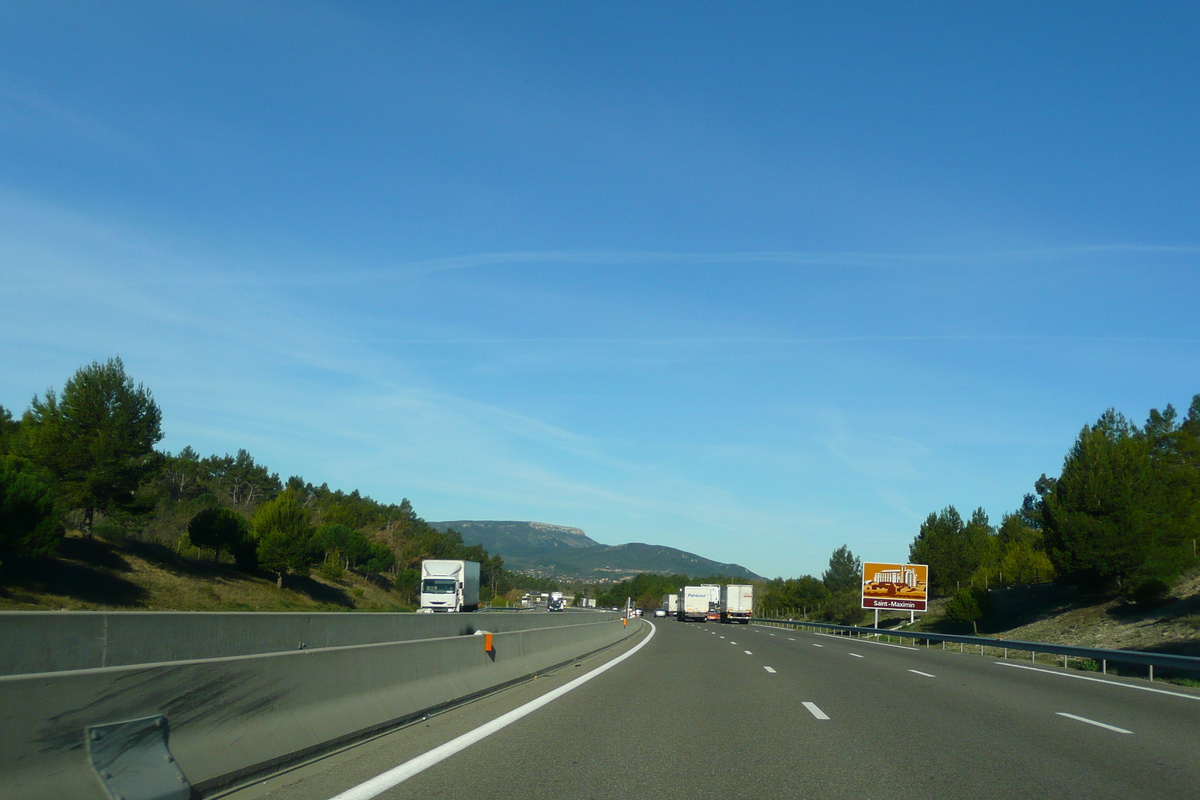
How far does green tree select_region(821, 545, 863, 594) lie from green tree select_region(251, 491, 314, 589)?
432ft

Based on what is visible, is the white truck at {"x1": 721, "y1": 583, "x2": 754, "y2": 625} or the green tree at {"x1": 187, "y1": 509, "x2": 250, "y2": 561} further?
Result: the white truck at {"x1": 721, "y1": 583, "x2": 754, "y2": 625}

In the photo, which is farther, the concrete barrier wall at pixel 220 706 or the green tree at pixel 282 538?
the green tree at pixel 282 538

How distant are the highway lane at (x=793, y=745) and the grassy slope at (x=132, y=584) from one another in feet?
127

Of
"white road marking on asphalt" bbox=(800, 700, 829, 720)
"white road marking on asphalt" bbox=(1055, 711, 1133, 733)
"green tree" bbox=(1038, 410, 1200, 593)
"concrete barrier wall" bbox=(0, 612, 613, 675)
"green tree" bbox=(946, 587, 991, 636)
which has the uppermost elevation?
"green tree" bbox=(1038, 410, 1200, 593)

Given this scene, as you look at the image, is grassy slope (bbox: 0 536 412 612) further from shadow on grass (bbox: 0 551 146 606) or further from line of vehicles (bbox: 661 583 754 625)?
line of vehicles (bbox: 661 583 754 625)

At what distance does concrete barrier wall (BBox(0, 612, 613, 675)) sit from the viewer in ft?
30.4

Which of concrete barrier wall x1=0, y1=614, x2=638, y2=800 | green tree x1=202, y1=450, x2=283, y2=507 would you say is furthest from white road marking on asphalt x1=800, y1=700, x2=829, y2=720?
green tree x1=202, y1=450, x2=283, y2=507

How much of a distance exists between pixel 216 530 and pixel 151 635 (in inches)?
2678

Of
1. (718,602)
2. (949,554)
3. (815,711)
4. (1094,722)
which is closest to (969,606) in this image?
(718,602)

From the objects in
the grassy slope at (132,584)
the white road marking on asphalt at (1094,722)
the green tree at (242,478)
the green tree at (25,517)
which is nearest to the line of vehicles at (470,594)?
the grassy slope at (132,584)

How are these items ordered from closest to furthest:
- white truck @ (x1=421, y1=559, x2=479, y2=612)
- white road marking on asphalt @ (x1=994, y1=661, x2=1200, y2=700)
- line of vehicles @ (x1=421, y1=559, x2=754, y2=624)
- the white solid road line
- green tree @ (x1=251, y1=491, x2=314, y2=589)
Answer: the white solid road line
white road marking on asphalt @ (x1=994, y1=661, x2=1200, y2=700)
white truck @ (x1=421, y1=559, x2=479, y2=612)
line of vehicles @ (x1=421, y1=559, x2=754, y2=624)
green tree @ (x1=251, y1=491, x2=314, y2=589)

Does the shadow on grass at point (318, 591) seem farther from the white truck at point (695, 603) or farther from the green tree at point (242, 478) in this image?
the green tree at point (242, 478)

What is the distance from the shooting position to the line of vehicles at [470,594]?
55.3 m

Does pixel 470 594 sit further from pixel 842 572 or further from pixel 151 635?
pixel 842 572
